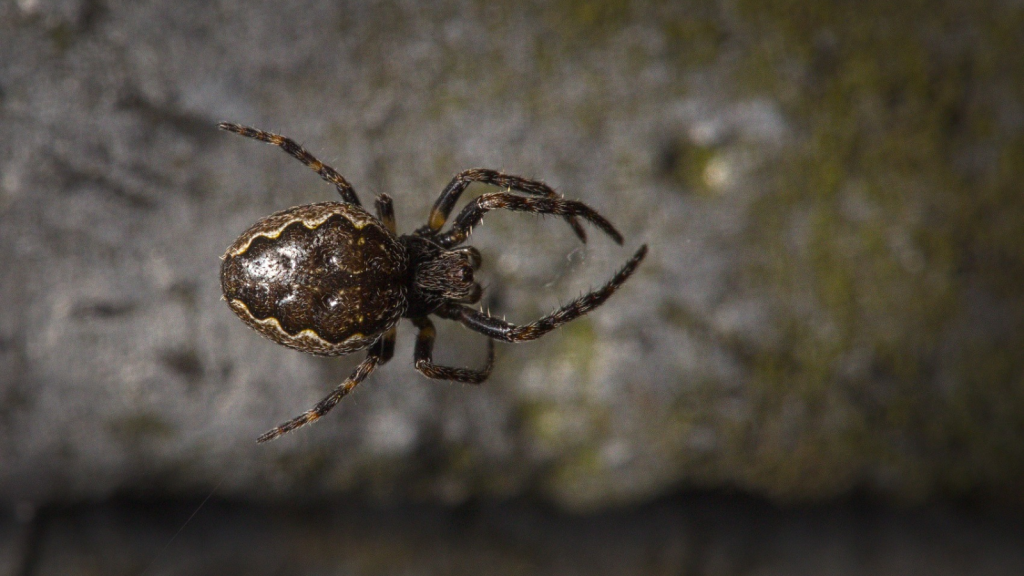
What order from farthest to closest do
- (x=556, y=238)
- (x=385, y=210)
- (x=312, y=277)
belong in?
(x=556, y=238) < (x=385, y=210) < (x=312, y=277)

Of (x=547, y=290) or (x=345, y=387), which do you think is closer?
(x=345, y=387)

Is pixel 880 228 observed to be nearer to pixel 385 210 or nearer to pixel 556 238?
pixel 556 238

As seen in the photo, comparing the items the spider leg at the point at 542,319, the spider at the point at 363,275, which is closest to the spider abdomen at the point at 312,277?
the spider at the point at 363,275

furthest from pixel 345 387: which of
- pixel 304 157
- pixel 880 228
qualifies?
pixel 880 228

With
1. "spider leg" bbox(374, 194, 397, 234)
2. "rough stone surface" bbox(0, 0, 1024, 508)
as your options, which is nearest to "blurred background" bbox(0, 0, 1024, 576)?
"rough stone surface" bbox(0, 0, 1024, 508)

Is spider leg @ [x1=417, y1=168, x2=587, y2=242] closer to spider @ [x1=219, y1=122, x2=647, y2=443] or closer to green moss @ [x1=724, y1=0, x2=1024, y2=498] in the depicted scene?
spider @ [x1=219, y1=122, x2=647, y2=443]

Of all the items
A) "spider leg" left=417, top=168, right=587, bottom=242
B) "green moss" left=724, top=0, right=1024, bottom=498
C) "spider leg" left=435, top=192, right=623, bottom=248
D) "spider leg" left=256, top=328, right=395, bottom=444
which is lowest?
"spider leg" left=256, top=328, right=395, bottom=444

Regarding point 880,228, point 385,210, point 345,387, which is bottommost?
point 345,387
